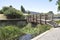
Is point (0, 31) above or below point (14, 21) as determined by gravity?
above

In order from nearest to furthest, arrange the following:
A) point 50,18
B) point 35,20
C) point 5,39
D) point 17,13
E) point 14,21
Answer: point 5,39, point 50,18, point 35,20, point 14,21, point 17,13

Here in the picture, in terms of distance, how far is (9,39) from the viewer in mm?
16797

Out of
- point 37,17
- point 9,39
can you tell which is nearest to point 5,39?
point 9,39

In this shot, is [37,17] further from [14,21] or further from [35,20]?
[14,21]

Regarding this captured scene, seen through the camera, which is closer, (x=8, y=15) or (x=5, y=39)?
(x=5, y=39)

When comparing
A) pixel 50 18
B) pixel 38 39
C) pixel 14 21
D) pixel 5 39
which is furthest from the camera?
pixel 14 21

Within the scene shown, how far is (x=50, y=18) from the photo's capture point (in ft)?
120

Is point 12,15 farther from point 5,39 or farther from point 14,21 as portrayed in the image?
point 5,39

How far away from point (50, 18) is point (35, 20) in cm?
340

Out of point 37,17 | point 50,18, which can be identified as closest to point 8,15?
point 37,17

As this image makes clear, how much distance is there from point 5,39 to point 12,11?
36290mm

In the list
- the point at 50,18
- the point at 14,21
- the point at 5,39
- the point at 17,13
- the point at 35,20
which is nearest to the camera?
the point at 5,39

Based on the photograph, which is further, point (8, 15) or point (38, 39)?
point (8, 15)

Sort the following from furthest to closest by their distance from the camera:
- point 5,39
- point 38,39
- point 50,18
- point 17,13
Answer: point 17,13 < point 50,18 < point 5,39 < point 38,39
